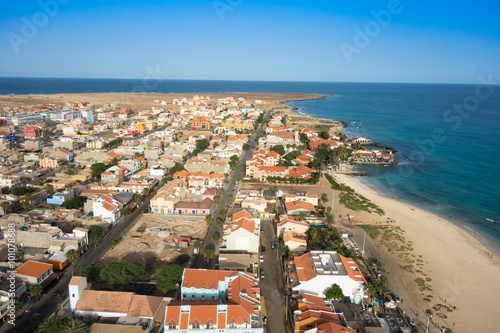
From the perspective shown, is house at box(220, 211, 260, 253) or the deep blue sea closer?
house at box(220, 211, 260, 253)

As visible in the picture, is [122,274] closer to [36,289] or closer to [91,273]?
[91,273]

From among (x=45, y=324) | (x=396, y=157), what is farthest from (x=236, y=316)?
(x=396, y=157)

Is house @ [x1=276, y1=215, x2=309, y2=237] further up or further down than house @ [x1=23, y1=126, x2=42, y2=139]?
further down

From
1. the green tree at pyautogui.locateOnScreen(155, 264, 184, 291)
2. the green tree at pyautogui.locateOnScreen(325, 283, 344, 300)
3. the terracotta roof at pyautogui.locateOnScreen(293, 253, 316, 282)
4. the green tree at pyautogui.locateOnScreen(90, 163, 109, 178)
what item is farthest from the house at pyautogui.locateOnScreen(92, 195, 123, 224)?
the green tree at pyautogui.locateOnScreen(325, 283, 344, 300)

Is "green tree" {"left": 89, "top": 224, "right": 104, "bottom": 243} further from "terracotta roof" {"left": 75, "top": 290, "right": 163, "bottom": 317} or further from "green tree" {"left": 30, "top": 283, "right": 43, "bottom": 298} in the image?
"terracotta roof" {"left": 75, "top": 290, "right": 163, "bottom": 317}

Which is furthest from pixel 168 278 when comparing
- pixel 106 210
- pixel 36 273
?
pixel 106 210

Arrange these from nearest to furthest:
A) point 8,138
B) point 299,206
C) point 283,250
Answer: point 283,250 → point 299,206 → point 8,138

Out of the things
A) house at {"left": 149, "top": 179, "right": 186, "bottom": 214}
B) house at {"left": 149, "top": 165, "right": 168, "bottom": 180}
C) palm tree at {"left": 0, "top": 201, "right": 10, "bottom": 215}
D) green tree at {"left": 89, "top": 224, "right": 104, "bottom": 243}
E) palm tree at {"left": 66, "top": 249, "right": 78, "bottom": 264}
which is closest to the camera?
palm tree at {"left": 66, "top": 249, "right": 78, "bottom": 264}

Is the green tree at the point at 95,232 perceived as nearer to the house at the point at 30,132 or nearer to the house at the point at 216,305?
the house at the point at 216,305
